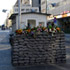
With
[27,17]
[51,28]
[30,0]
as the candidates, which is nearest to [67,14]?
[27,17]

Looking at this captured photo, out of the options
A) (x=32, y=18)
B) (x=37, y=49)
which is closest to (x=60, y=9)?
(x=32, y=18)

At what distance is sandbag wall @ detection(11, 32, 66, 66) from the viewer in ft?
26.1

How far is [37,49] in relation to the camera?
813 cm

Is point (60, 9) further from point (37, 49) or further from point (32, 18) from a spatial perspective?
point (37, 49)

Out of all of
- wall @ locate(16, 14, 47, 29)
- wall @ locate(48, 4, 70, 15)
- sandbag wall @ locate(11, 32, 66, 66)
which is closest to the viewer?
sandbag wall @ locate(11, 32, 66, 66)

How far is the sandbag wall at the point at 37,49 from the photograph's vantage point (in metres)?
7.96

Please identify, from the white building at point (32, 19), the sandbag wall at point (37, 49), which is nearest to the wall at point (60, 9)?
the white building at point (32, 19)

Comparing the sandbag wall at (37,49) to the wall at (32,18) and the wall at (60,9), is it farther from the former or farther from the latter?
the wall at (60,9)

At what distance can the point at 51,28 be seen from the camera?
843 centimetres

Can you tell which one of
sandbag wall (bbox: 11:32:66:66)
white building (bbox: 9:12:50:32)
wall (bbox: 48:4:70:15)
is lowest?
sandbag wall (bbox: 11:32:66:66)

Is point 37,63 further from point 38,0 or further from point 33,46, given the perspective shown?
point 38,0

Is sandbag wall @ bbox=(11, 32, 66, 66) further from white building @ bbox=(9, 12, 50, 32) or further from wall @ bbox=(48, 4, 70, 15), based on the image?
wall @ bbox=(48, 4, 70, 15)

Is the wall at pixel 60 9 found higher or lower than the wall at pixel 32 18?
higher

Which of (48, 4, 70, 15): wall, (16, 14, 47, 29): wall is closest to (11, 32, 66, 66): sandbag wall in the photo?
(16, 14, 47, 29): wall
